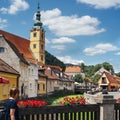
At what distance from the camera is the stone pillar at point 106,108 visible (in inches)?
463

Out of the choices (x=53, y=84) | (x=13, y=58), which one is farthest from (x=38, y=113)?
(x=53, y=84)

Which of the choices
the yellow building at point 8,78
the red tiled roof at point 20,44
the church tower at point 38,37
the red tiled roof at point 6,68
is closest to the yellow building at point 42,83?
the red tiled roof at point 20,44

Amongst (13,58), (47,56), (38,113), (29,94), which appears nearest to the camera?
(38,113)

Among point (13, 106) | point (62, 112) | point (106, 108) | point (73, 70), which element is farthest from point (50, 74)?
point (73, 70)

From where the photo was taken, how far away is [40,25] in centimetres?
11838

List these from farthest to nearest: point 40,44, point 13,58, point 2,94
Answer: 1. point 40,44
2. point 13,58
3. point 2,94

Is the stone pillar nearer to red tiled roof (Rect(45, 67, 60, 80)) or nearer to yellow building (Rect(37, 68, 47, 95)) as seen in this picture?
yellow building (Rect(37, 68, 47, 95))

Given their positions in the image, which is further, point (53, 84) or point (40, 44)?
point (40, 44)

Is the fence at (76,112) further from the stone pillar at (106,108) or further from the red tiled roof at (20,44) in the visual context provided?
the red tiled roof at (20,44)

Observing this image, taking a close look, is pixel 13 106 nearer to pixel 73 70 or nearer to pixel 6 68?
pixel 6 68

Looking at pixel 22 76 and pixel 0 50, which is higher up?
pixel 0 50

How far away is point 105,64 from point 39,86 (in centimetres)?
9866

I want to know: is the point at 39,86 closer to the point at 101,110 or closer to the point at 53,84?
the point at 53,84

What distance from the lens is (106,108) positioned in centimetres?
1179
